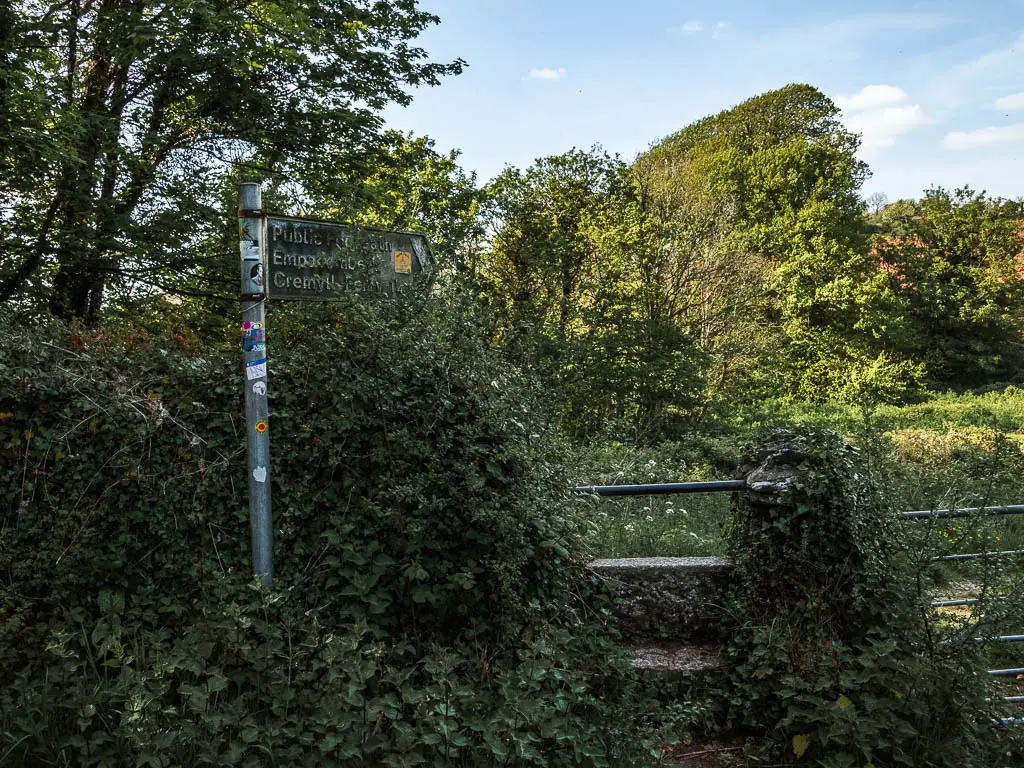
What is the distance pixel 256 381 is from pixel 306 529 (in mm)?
858

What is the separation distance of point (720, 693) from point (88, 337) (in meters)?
4.32

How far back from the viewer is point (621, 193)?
15867mm

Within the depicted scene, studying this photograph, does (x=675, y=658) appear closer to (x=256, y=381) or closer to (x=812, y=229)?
(x=256, y=381)

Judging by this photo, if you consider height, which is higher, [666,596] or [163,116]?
[163,116]

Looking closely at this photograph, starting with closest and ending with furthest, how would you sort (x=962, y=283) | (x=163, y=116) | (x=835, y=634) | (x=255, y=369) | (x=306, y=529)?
(x=255, y=369) < (x=835, y=634) < (x=306, y=529) < (x=163, y=116) < (x=962, y=283)

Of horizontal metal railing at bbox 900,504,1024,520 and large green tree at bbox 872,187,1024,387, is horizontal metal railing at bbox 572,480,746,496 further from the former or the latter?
large green tree at bbox 872,187,1024,387

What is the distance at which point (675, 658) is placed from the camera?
4.17 m

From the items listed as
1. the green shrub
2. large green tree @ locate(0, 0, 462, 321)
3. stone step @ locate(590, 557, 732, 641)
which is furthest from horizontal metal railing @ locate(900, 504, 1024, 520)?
large green tree @ locate(0, 0, 462, 321)

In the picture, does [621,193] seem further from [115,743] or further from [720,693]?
[115,743]

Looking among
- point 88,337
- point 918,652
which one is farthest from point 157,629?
point 918,652

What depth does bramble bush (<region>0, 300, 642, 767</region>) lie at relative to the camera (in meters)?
3.31

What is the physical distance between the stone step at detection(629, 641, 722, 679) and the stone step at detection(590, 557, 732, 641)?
0.10 m

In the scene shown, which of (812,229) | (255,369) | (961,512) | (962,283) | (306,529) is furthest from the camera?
(962,283)

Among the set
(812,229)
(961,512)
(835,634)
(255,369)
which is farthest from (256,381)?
(812,229)
